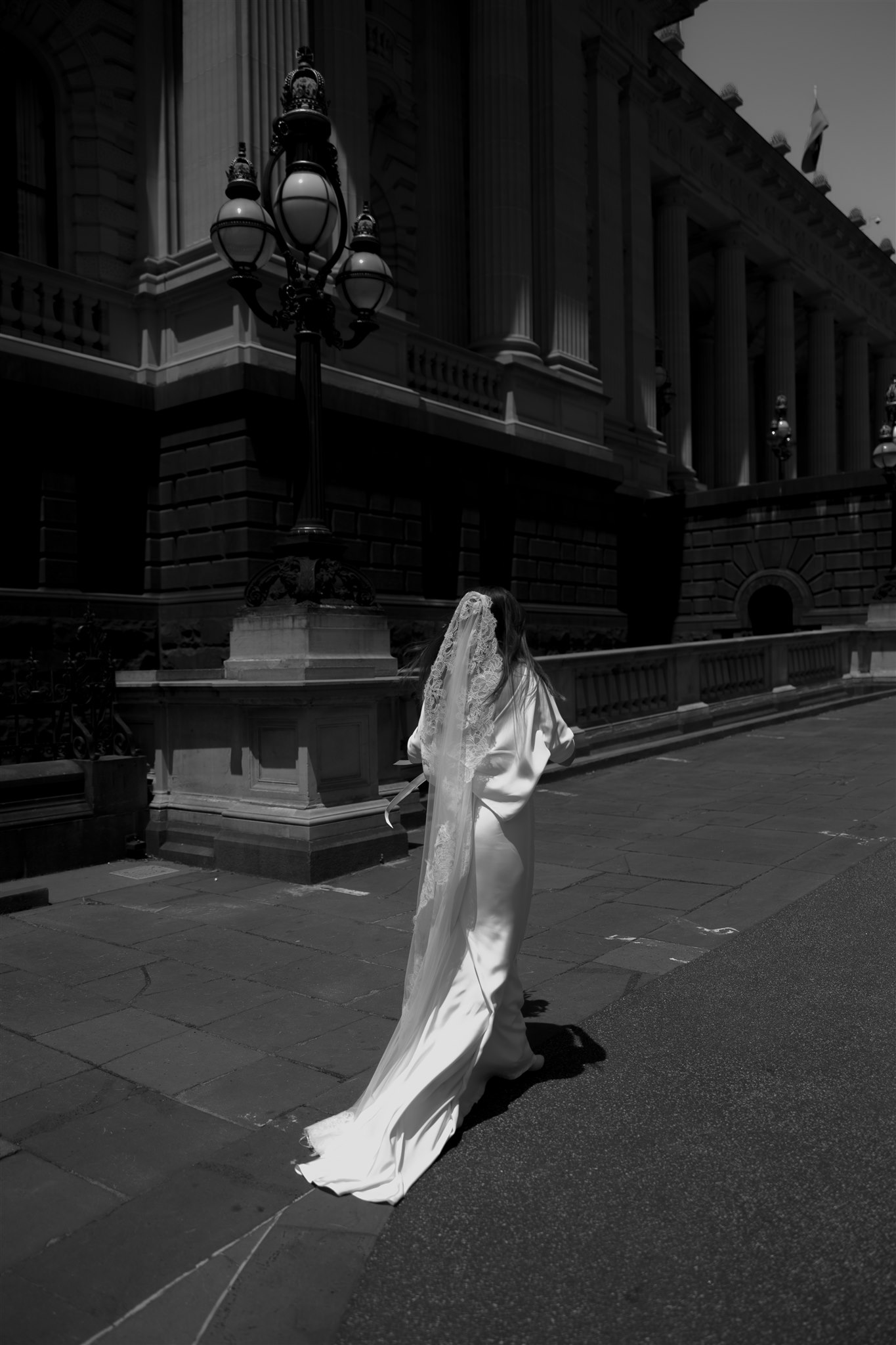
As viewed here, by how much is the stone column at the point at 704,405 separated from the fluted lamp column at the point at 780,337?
216 cm

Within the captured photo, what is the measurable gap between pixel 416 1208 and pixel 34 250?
17119mm

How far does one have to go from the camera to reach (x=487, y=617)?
432cm

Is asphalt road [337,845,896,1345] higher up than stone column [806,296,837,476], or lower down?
lower down

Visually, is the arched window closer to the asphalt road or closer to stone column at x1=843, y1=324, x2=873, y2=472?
the asphalt road

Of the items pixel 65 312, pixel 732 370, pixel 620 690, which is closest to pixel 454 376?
pixel 65 312

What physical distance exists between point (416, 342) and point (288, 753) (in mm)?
12640

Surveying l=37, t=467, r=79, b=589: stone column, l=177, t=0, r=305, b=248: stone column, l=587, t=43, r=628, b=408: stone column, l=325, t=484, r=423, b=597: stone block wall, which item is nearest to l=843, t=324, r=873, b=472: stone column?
l=587, t=43, r=628, b=408: stone column

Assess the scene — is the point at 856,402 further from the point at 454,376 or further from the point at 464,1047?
the point at 464,1047

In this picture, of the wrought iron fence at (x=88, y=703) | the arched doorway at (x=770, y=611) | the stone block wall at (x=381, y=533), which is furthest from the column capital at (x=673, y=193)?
the wrought iron fence at (x=88, y=703)

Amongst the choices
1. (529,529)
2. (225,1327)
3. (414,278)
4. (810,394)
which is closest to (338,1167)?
(225,1327)

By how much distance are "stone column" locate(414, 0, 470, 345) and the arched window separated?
870 centimetres

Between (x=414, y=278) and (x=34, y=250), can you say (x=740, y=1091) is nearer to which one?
(x=34, y=250)

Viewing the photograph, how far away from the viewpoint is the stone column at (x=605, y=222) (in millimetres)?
29000

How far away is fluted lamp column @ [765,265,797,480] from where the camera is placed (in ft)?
142
